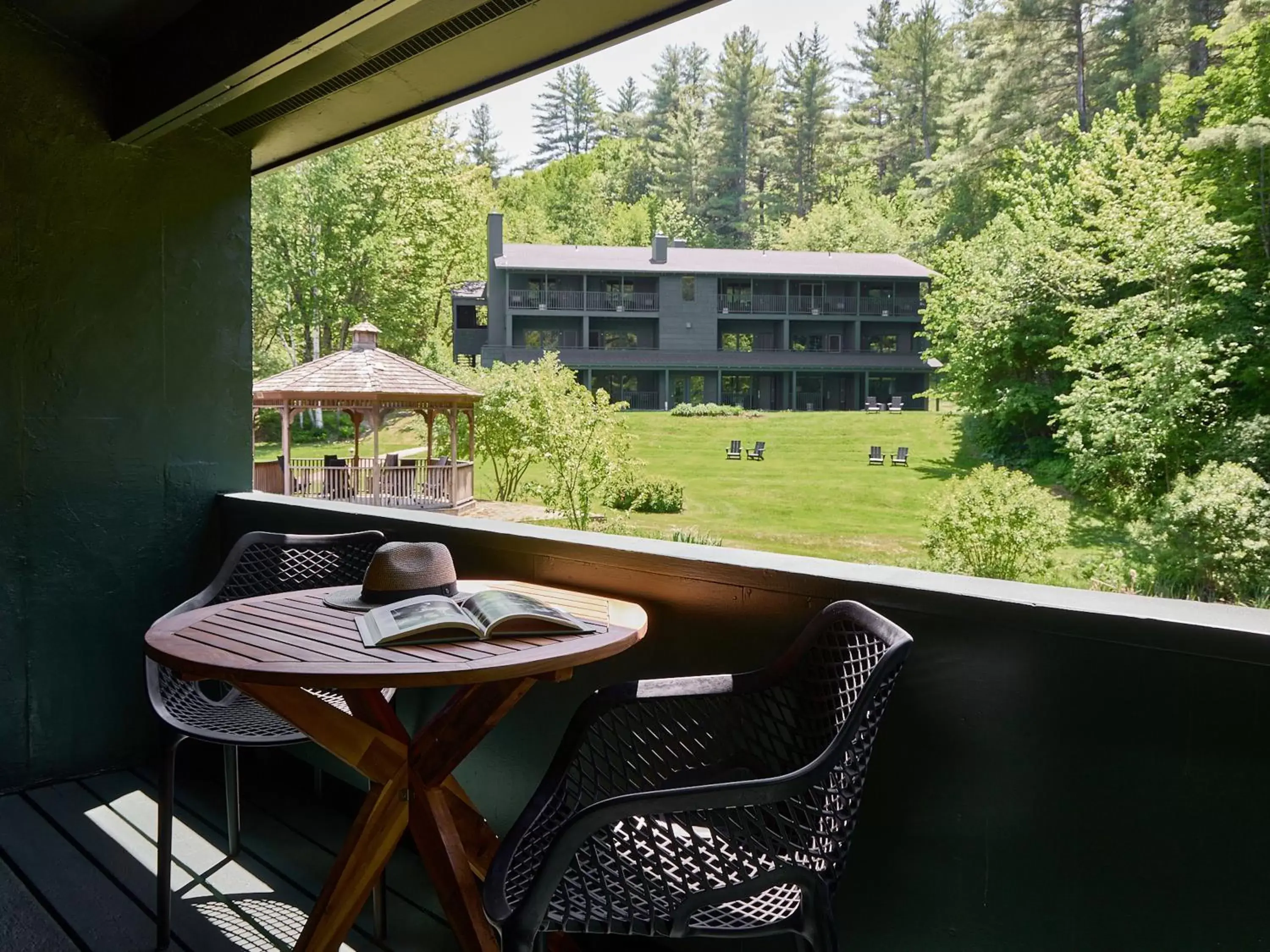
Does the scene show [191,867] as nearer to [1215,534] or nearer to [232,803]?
[232,803]

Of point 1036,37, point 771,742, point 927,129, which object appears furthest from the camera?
point 927,129

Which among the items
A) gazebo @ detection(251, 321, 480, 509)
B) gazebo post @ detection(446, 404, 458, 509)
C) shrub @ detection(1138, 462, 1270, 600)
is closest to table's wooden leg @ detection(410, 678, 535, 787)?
gazebo @ detection(251, 321, 480, 509)

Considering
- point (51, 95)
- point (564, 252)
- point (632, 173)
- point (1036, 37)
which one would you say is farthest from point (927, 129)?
point (51, 95)

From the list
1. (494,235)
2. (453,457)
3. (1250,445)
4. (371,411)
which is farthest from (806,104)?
(371,411)

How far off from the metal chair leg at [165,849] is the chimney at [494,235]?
25868 millimetres

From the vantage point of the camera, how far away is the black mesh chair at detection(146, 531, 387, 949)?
1.75 metres

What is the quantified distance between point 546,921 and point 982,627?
0.68 metres

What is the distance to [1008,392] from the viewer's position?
22281mm

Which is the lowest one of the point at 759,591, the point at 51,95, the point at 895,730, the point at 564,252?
the point at 895,730

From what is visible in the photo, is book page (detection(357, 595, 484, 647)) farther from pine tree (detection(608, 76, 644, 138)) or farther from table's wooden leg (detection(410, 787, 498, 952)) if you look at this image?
pine tree (detection(608, 76, 644, 138))

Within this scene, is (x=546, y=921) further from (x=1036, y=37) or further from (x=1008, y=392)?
(x=1036, y=37)

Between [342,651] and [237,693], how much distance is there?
1.01m

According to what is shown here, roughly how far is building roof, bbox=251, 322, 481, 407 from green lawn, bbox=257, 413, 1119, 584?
15.8 ft

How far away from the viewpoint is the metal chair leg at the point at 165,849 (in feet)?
5.71
